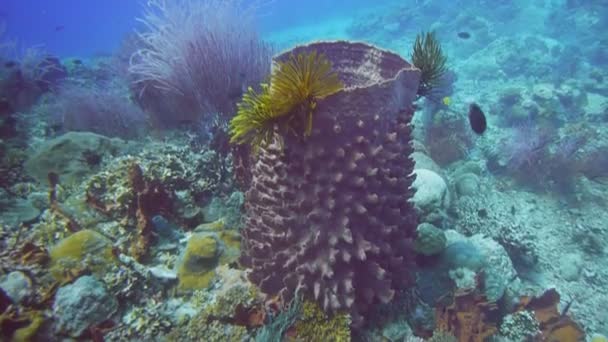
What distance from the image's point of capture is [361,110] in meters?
2.82

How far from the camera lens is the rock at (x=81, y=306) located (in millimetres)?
2824

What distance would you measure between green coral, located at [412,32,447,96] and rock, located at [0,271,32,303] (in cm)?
407

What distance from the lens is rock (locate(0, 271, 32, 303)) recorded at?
2.91 meters

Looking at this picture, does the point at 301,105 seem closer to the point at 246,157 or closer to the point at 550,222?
the point at 246,157

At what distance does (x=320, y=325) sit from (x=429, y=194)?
2.99 m

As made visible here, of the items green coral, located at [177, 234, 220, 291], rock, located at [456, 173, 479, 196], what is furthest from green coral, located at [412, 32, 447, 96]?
rock, located at [456, 173, 479, 196]

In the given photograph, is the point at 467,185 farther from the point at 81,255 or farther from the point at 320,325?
the point at 81,255

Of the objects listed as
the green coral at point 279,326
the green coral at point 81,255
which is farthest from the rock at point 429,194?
the green coral at point 81,255

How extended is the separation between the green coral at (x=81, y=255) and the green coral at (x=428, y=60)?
357 cm

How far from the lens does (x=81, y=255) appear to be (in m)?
3.31

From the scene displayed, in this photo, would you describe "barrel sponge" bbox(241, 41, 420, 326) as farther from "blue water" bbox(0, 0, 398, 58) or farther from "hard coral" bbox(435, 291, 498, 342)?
"blue water" bbox(0, 0, 398, 58)

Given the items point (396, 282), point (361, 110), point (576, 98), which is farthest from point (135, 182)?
point (576, 98)

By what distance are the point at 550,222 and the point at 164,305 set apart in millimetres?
6985

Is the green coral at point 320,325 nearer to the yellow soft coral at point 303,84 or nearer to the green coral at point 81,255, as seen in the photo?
the yellow soft coral at point 303,84
